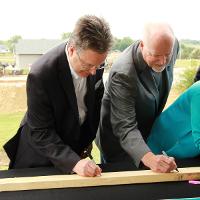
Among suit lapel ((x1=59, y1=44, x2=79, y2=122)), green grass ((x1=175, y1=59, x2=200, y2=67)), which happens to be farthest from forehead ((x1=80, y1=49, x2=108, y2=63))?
green grass ((x1=175, y1=59, x2=200, y2=67))

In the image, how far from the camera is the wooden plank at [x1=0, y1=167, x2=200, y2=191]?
1.08m

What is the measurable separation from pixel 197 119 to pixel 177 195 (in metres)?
0.24

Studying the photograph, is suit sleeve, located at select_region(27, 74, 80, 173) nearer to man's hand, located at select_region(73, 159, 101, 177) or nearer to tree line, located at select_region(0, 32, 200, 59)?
man's hand, located at select_region(73, 159, 101, 177)

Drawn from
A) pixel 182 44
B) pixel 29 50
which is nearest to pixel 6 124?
pixel 29 50

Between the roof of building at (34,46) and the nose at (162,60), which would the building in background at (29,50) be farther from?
the nose at (162,60)

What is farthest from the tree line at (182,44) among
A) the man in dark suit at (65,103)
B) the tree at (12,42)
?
the man in dark suit at (65,103)

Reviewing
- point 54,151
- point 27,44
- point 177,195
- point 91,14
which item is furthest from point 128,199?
point 27,44

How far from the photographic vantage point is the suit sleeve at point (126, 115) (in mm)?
1198

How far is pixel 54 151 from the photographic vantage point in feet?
3.77

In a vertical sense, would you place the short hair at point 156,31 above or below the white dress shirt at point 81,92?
above

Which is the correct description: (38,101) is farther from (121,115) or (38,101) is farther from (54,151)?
(121,115)

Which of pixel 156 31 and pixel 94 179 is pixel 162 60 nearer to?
pixel 156 31

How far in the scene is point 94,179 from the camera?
43.9 inches

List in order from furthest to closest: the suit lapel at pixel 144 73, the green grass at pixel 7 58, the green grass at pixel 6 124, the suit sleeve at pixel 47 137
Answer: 1. the green grass at pixel 6 124
2. the green grass at pixel 7 58
3. the suit lapel at pixel 144 73
4. the suit sleeve at pixel 47 137
